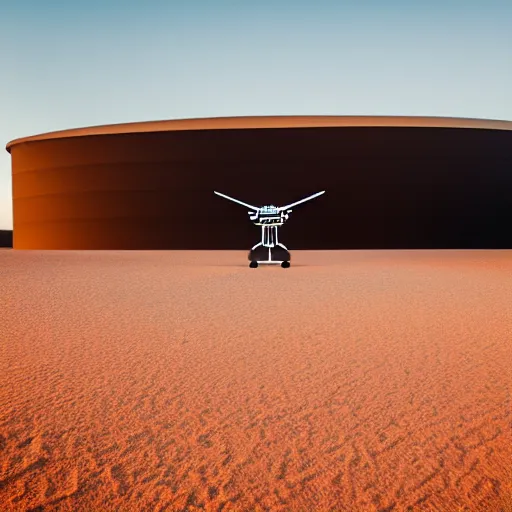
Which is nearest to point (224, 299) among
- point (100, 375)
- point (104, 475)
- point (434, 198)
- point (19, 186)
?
point (100, 375)

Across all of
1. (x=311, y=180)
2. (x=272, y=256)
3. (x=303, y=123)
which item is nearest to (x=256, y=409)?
(x=272, y=256)

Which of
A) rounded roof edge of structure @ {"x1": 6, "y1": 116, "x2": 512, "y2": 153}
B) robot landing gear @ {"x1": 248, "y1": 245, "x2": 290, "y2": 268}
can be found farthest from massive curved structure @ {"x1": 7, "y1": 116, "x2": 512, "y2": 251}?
robot landing gear @ {"x1": 248, "y1": 245, "x2": 290, "y2": 268}

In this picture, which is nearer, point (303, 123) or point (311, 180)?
point (303, 123)

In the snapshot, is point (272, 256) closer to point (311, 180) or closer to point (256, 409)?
point (311, 180)

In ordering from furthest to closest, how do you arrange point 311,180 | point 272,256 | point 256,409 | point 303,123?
point 311,180 → point 303,123 → point 272,256 → point 256,409

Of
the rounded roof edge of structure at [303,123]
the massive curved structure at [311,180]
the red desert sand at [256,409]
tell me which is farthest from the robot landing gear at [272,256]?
the rounded roof edge of structure at [303,123]

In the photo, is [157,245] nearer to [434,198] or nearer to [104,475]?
[434,198]
